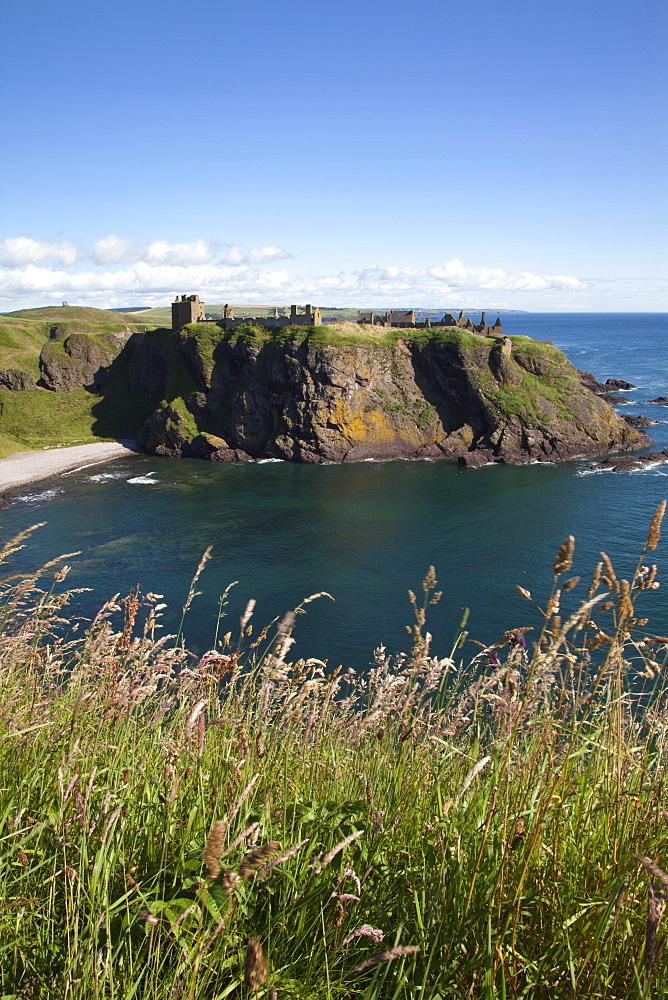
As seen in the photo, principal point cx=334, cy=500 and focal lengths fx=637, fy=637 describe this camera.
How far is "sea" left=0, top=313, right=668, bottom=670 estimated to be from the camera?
31.3 m

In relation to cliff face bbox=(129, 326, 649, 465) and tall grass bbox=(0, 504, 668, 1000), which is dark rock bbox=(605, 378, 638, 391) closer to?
cliff face bbox=(129, 326, 649, 465)

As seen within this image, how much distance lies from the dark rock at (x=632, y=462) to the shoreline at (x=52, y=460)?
53889mm

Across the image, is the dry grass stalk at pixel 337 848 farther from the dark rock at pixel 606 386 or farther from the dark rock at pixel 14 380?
the dark rock at pixel 14 380

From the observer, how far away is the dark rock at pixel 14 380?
93.5 m

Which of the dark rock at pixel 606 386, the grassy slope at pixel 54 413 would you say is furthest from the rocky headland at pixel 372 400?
the dark rock at pixel 606 386

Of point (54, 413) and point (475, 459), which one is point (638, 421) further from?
point (54, 413)

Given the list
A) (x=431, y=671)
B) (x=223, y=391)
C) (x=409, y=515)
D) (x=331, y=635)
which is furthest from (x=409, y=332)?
(x=431, y=671)

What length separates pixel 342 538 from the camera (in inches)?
1757

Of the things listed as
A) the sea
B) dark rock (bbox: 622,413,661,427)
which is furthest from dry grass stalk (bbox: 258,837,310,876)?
dark rock (bbox: 622,413,661,427)

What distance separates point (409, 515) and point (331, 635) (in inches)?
824

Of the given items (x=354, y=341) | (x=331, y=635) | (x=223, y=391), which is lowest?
(x=331, y=635)

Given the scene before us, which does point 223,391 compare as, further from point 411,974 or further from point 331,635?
point 411,974

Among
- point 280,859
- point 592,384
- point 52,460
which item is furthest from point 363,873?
point 592,384

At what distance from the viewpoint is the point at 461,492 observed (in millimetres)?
54938
